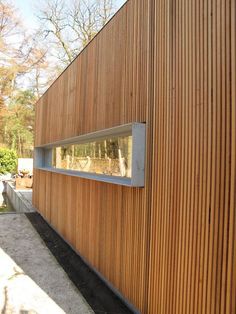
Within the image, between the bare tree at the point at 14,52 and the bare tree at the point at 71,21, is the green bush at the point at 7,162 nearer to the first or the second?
the bare tree at the point at 14,52

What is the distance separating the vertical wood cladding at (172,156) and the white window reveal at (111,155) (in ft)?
0.33

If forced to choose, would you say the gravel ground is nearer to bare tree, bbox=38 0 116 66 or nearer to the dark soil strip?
the dark soil strip

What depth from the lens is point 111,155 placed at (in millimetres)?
3592

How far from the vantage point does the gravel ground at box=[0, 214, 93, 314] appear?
2.93m

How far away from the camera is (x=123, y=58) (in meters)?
3.10

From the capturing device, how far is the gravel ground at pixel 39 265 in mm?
2935

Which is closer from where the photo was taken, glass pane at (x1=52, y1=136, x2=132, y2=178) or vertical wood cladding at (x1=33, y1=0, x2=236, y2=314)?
vertical wood cladding at (x1=33, y1=0, x2=236, y2=314)

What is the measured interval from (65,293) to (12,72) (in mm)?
15582

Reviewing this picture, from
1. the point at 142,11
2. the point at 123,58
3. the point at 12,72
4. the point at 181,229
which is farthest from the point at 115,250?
the point at 12,72

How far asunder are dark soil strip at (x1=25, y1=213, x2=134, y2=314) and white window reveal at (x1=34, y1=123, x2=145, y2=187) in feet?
3.59

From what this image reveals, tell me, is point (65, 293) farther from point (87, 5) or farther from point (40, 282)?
point (87, 5)

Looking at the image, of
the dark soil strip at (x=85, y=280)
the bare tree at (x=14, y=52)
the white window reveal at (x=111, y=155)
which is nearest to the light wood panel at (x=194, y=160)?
the white window reveal at (x=111, y=155)

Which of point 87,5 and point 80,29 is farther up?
point 87,5

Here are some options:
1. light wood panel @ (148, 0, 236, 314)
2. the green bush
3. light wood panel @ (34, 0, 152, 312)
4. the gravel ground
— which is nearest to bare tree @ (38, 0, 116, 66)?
the green bush
